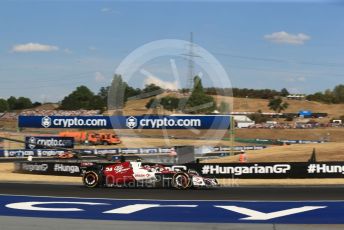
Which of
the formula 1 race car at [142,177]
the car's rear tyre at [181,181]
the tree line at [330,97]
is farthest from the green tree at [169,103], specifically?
the tree line at [330,97]

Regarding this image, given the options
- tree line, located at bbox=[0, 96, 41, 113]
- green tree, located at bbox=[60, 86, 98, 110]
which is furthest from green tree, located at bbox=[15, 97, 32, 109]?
green tree, located at bbox=[60, 86, 98, 110]

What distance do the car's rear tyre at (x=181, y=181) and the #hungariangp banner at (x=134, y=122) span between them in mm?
6505

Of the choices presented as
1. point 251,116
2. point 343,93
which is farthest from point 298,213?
point 343,93

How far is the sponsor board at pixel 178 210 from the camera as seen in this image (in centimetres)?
1028

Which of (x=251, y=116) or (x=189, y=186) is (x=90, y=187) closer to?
(x=189, y=186)

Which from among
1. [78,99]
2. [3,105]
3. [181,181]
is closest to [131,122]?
[181,181]

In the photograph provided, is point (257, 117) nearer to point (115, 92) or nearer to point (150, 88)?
point (150, 88)

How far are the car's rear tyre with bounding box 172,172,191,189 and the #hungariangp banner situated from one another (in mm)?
6505

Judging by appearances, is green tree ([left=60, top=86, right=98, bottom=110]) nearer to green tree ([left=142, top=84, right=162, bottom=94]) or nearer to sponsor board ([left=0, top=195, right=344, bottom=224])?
green tree ([left=142, top=84, right=162, bottom=94])

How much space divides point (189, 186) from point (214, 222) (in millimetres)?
8994

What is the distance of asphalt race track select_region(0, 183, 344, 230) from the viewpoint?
929 centimetres

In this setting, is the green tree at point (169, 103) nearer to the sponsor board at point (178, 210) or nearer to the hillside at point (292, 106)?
the sponsor board at point (178, 210)

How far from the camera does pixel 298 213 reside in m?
11.2

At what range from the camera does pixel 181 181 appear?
18766mm
